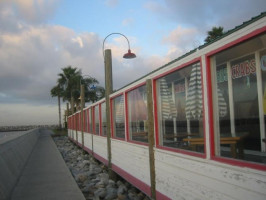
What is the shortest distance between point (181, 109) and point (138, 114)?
2.02 metres

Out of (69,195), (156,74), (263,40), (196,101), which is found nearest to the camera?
(263,40)

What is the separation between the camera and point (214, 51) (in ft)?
12.3

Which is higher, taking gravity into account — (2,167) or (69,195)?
(2,167)

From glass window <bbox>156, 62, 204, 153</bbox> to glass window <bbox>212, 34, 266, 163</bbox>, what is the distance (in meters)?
0.31

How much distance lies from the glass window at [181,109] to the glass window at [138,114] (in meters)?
0.83

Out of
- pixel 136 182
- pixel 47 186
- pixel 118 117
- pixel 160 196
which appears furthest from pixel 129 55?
pixel 160 196

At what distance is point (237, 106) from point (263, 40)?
3.47ft

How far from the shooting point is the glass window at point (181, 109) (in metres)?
4.31

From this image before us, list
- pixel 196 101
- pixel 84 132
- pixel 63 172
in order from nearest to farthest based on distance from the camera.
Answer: pixel 196 101
pixel 63 172
pixel 84 132

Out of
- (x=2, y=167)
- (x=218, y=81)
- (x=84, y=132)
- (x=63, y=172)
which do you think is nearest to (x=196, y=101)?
(x=218, y=81)

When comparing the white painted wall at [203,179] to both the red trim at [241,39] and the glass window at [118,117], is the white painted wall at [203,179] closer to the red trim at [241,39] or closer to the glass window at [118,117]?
the red trim at [241,39]

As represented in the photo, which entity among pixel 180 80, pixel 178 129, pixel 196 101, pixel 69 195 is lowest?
pixel 69 195

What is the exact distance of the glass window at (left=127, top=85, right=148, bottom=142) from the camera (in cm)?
643

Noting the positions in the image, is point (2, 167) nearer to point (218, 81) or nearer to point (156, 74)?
point (156, 74)
